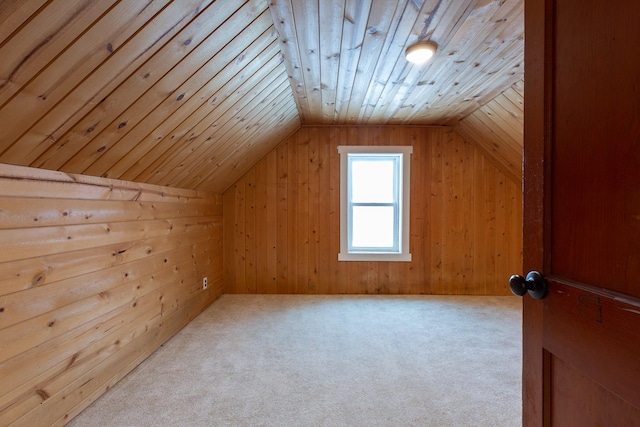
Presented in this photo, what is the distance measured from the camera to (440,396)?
1771 millimetres

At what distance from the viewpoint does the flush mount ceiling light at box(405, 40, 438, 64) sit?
1.88 m

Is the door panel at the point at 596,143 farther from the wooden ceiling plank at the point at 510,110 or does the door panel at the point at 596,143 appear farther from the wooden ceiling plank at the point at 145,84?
the wooden ceiling plank at the point at 510,110

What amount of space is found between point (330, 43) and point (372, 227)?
2.48m

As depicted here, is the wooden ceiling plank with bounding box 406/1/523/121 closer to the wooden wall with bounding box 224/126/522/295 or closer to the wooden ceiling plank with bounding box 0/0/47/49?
the wooden wall with bounding box 224/126/522/295

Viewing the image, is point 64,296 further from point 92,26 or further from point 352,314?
point 352,314

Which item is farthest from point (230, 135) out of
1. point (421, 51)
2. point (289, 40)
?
point (421, 51)

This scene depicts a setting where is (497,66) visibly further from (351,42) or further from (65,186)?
(65,186)

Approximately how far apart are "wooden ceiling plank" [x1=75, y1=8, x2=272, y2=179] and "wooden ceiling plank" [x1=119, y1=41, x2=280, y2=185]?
116 mm

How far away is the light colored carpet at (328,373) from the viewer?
1.61 meters

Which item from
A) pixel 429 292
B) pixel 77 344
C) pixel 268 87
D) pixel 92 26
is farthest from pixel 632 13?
pixel 429 292

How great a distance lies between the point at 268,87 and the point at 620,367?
7.59 feet

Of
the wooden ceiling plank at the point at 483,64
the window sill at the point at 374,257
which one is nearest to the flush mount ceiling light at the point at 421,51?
the wooden ceiling plank at the point at 483,64

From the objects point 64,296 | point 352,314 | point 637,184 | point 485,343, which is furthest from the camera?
point 352,314

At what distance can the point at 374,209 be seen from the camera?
390 cm
